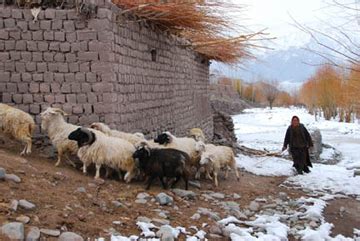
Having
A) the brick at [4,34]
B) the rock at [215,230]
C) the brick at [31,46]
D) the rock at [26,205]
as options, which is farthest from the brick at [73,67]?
the rock at [215,230]

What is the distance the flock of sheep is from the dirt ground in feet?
0.81

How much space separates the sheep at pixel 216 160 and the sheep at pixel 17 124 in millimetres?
3024

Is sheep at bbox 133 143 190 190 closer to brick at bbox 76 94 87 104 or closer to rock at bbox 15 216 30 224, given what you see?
brick at bbox 76 94 87 104

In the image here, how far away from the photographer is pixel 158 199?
654cm

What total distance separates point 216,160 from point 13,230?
15.3 feet

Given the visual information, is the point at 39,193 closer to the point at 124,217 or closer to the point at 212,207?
the point at 124,217

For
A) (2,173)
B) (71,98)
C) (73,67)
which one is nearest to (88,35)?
(73,67)

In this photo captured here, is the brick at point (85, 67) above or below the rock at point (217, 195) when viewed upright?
above

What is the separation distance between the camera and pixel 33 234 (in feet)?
15.0

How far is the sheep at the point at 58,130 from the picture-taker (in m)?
7.74

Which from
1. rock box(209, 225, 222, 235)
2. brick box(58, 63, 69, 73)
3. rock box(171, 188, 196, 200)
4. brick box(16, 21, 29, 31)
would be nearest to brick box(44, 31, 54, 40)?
brick box(16, 21, 29, 31)

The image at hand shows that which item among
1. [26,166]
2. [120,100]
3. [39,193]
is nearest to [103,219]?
[39,193]

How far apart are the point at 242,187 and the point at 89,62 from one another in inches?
142

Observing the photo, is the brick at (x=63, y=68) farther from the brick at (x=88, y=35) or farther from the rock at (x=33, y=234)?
the rock at (x=33, y=234)
